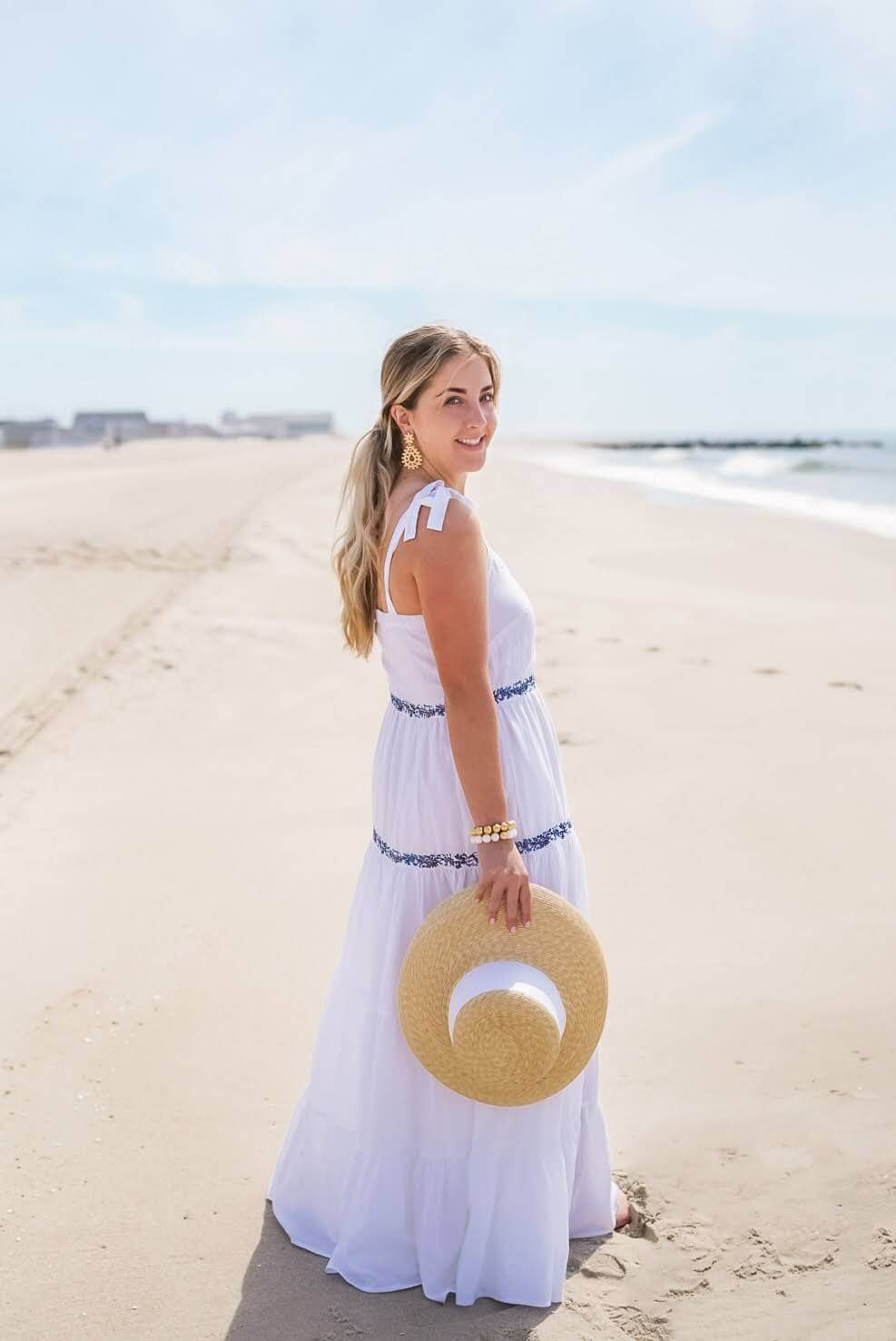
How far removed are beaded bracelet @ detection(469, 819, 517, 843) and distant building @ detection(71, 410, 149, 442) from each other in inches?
3769

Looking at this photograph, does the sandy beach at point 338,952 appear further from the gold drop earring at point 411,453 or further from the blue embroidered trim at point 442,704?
the gold drop earring at point 411,453

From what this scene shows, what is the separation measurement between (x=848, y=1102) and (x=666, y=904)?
144 cm

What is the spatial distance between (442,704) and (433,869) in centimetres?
35

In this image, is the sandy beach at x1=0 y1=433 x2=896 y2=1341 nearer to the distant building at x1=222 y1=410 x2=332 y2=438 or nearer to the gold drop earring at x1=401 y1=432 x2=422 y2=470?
the gold drop earring at x1=401 y1=432 x2=422 y2=470

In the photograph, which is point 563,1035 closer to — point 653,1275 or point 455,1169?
point 455,1169

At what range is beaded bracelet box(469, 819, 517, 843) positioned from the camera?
230cm

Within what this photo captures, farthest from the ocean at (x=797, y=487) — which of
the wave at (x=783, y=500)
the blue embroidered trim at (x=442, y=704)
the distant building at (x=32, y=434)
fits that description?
the distant building at (x=32, y=434)

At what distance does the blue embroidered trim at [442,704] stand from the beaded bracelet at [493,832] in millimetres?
274

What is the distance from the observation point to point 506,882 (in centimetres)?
229

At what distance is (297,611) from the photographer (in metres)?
10.4

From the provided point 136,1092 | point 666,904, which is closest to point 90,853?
point 136,1092

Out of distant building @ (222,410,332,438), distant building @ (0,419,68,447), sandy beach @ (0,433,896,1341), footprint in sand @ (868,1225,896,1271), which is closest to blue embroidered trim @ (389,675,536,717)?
sandy beach @ (0,433,896,1341)

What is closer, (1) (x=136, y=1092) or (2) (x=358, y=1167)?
(2) (x=358, y=1167)

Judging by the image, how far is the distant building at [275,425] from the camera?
11581cm
